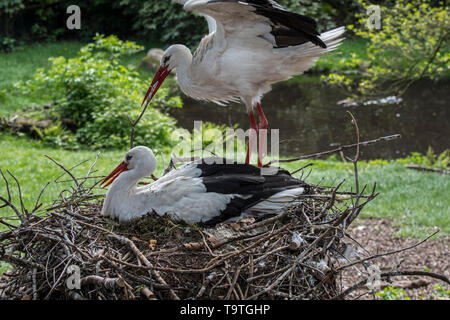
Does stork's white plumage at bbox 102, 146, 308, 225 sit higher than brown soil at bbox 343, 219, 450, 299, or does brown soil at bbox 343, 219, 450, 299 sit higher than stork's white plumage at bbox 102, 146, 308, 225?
stork's white plumage at bbox 102, 146, 308, 225

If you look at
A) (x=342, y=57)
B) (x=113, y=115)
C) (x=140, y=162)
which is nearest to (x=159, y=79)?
(x=140, y=162)

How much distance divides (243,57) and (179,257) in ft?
6.78

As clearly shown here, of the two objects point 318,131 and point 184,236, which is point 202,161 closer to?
point 184,236

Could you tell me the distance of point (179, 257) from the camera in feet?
11.4

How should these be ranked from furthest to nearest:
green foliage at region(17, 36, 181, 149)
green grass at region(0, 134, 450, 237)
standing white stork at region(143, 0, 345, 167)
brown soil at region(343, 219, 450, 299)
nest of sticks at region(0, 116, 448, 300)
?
green foliage at region(17, 36, 181, 149) < green grass at region(0, 134, 450, 237) < brown soil at region(343, 219, 450, 299) < standing white stork at region(143, 0, 345, 167) < nest of sticks at region(0, 116, 448, 300)

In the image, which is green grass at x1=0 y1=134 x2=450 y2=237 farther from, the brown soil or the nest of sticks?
the nest of sticks

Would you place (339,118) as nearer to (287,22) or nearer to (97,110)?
(97,110)

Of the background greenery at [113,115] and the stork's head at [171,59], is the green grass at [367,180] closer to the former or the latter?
the background greenery at [113,115]

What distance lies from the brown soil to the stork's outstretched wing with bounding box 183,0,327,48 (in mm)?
3108

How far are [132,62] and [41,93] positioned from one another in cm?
520

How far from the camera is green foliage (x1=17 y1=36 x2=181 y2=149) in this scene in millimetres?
10469

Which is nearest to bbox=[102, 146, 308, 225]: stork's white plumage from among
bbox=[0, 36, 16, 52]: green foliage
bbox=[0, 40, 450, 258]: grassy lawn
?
bbox=[0, 40, 450, 258]: grassy lawn

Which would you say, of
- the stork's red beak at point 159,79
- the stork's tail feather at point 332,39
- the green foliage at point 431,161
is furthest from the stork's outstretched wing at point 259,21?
the green foliage at point 431,161
